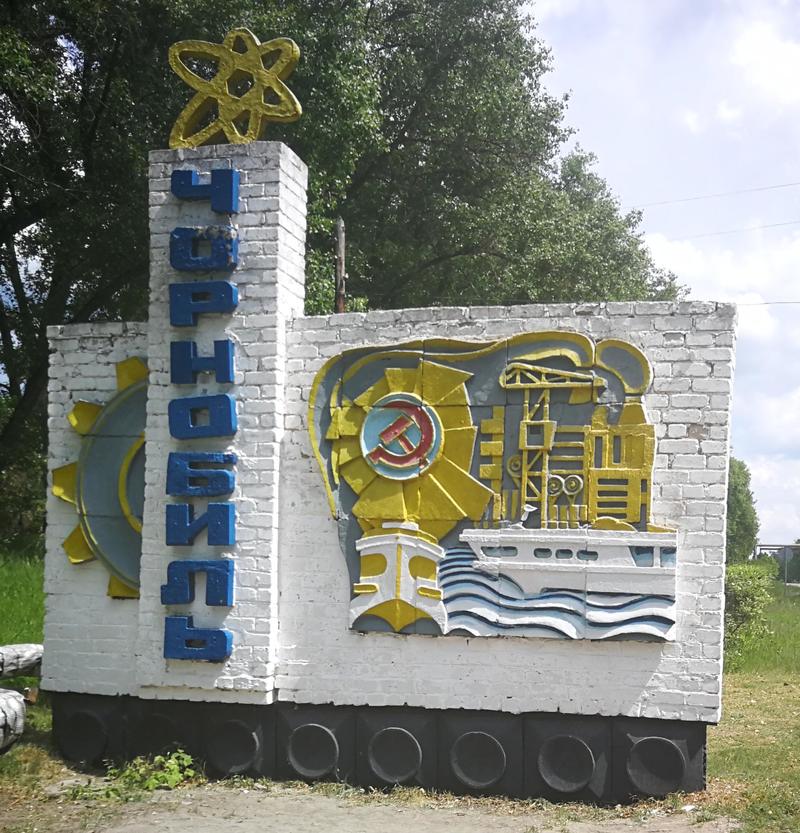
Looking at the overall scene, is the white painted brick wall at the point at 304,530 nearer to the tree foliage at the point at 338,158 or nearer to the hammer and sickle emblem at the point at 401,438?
the hammer and sickle emblem at the point at 401,438

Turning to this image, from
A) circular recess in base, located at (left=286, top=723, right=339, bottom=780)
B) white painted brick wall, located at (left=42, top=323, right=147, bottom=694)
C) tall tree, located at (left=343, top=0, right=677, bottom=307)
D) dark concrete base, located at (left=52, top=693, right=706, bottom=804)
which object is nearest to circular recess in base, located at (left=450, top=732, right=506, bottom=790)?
dark concrete base, located at (left=52, top=693, right=706, bottom=804)

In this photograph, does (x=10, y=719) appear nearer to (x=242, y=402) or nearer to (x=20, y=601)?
(x=242, y=402)

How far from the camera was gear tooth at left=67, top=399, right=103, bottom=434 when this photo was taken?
8219 millimetres

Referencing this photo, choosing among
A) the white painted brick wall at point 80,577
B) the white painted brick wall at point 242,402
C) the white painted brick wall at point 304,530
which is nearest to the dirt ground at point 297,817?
the white painted brick wall at point 304,530

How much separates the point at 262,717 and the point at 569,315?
344 centimetres

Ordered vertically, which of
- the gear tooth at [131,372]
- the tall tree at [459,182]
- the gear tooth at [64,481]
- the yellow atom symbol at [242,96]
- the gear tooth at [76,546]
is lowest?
the gear tooth at [76,546]

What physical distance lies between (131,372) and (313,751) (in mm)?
3096

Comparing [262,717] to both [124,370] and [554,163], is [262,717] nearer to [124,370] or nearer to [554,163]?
[124,370]

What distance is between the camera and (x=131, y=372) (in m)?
8.16

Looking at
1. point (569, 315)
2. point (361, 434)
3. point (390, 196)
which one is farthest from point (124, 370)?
point (390, 196)

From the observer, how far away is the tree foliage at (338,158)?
14.4 meters

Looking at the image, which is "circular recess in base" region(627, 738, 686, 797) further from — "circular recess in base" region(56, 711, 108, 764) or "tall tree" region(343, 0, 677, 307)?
"tall tree" region(343, 0, 677, 307)

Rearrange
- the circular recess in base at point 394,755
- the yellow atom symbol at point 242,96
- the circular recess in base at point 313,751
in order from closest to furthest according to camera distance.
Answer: the circular recess in base at point 394,755 < the circular recess in base at point 313,751 < the yellow atom symbol at point 242,96

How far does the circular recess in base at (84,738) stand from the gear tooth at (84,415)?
211 cm
